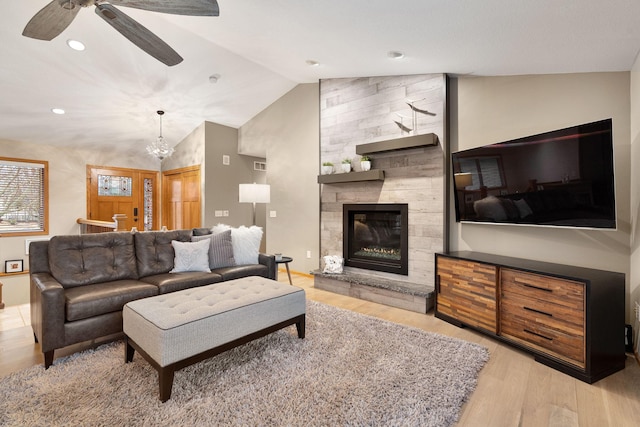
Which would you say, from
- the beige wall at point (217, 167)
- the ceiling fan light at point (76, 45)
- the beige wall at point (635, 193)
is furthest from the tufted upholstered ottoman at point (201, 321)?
the beige wall at point (217, 167)

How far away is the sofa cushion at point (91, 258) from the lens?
8.86ft

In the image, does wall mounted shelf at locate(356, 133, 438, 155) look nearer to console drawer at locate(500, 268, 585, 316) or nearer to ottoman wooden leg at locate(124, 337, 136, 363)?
console drawer at locate(500, 268, 585, 316)

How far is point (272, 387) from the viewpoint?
6.42ft

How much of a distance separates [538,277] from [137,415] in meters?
2.76

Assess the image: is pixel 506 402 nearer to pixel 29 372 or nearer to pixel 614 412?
pixel 614 412

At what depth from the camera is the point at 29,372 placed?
2.12 m

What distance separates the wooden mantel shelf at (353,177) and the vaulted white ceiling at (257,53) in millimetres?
1214

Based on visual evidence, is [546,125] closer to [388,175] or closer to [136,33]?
[388,175]

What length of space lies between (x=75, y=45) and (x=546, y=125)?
494 centimetres

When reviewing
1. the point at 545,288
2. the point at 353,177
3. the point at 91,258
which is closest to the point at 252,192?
the point at 353,177

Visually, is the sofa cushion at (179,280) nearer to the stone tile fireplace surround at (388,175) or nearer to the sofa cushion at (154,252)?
the sofa cushion at (154,252)

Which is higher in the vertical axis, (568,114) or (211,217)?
(568,114)

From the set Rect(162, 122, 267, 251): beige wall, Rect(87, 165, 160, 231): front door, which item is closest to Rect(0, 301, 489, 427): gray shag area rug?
Rect(162, 122, 267, 251): beige wall

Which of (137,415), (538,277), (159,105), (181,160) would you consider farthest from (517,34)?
(181,160)
